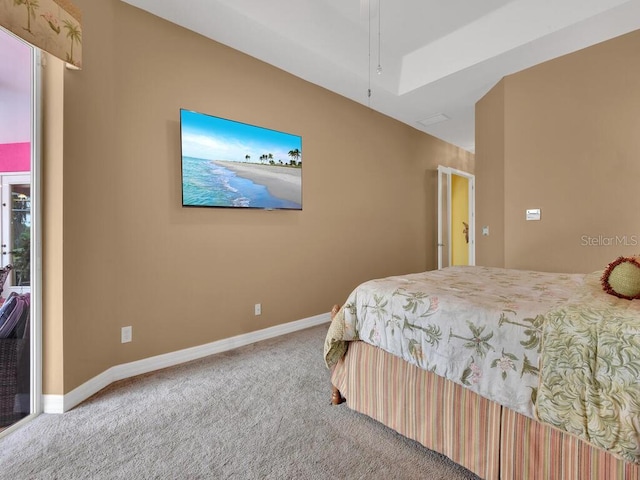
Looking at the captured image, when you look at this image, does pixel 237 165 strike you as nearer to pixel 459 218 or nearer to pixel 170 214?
pixel 170 214

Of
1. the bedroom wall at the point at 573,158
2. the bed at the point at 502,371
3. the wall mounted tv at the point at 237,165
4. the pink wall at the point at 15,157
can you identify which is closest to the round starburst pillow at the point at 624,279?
the bed at the point at 502,371

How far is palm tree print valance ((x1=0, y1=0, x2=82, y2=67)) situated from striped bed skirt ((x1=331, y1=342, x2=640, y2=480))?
249 cm

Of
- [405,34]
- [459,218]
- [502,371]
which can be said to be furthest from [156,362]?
[459,218]

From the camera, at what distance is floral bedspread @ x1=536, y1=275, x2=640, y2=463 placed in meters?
0.91

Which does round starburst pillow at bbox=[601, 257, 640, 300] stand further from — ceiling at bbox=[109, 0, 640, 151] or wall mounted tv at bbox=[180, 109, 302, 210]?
wall mounted tv at bbox=[180, 109, 302, 210]

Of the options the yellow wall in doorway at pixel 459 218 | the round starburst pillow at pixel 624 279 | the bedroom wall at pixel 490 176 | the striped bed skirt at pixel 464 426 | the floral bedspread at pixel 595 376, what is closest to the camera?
the floral bedspread at pixel 595 376

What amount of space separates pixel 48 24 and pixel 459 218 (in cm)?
650

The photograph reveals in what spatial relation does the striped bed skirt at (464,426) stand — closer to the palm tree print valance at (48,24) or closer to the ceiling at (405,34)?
→ the palm tree print valance at (48,24)

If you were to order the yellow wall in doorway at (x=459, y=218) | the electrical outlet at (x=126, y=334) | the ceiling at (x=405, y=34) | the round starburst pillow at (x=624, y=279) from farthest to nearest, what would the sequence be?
the yellow wall in doorway at (x=459, y=218), the ceiling at (x=405, y=34), the electrical outlet at (x=126, y=334), the round starburst pillow at (x=624, y=279)

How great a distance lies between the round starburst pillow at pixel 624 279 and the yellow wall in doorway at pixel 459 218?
469 centimetres

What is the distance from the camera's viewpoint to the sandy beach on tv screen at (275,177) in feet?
9.23

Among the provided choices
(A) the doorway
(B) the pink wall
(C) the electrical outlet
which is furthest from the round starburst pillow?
(B) the pink wall

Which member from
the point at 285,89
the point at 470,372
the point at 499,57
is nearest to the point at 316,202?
the point at 285,89

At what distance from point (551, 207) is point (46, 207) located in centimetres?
423
